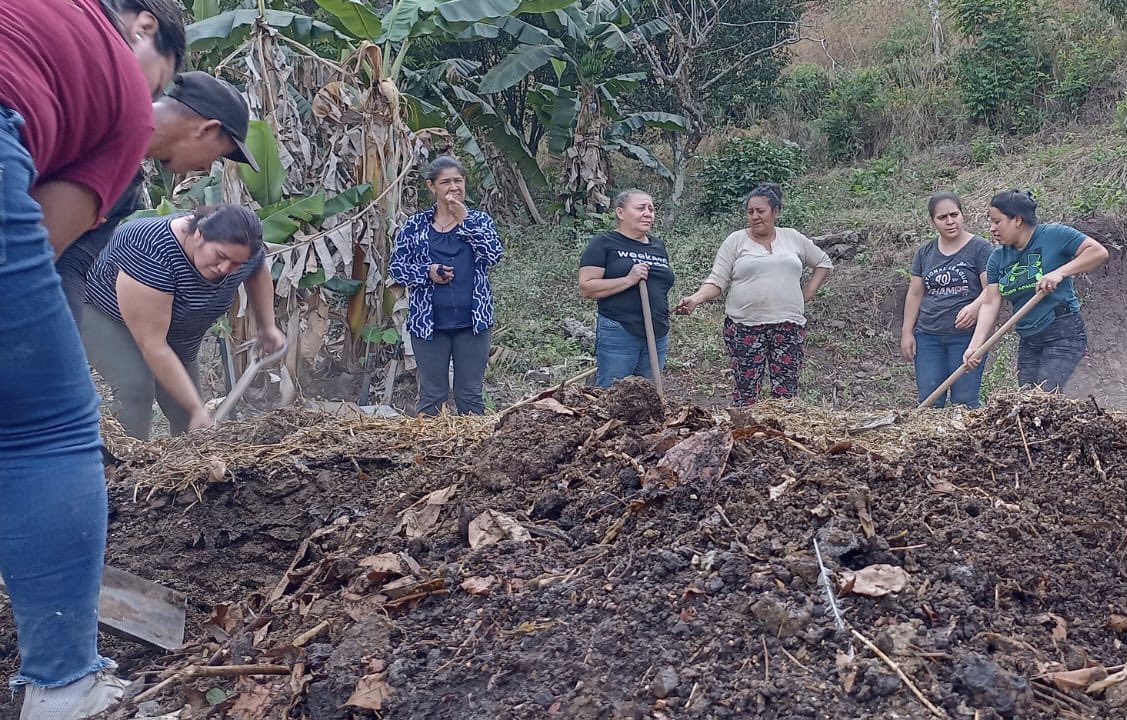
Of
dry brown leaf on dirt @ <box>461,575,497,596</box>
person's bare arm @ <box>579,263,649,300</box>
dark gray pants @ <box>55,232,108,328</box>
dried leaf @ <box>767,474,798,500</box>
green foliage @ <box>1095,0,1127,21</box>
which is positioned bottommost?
dry brown leaf on dirt @ <box>461,575,497,596</box>

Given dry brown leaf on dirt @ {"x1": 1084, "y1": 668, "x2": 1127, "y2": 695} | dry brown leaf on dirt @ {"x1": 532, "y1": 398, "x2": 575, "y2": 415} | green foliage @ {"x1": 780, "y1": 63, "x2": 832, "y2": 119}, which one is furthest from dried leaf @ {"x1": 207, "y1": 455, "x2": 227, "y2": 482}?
green foliage @ {"x1": 780, "y1": 63, "x2": 832, "y2": 119}

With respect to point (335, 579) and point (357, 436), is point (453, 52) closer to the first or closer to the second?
point (357, 436)

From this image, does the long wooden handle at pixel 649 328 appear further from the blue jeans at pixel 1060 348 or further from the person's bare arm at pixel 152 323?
the person's bare arm at pixel 152 323

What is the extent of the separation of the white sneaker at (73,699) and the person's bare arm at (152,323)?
2008 mm

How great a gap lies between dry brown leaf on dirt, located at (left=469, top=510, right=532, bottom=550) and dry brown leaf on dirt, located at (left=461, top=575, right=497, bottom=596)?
0.58ft

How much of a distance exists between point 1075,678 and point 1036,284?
13.2 ft

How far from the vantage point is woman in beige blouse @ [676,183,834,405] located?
5.98 m

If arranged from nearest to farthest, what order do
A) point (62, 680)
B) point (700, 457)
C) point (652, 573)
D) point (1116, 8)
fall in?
point (62, 680), point (652, 573), point (700, 457), point (1116, 8)

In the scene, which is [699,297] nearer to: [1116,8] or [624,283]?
[624,283]

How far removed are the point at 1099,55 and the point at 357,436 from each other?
13439mm

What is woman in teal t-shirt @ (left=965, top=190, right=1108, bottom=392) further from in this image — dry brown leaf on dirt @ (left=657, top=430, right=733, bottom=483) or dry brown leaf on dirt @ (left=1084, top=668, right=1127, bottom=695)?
dry brown leaf on dirt @ (left=1084, top=668, right=1127, bottom=695)

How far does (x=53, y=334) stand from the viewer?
66.9 inches

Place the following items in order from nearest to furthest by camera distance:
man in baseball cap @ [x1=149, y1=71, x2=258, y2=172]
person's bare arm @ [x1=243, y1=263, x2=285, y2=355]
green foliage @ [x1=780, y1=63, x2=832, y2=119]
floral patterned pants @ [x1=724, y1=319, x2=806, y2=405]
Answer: man in baseball cap @ [x1=149, y1=71, x2=258, y2=172] < person's bare arm @ [x1=243, y1=263, x2=285, y2=355] < floral patterned pants @ [x1=724, y1=319, x2=806, y2=405] < green foliage @ [x1=780, y1=63, x2=832, y2=119]

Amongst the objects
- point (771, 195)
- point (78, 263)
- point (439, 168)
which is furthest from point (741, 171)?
point (78, 263)
